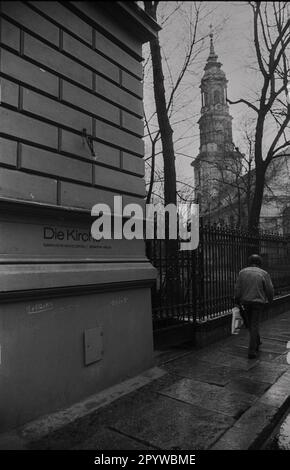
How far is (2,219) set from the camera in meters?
4.36

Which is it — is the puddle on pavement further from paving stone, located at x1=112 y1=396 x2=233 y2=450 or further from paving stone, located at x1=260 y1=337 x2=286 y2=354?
paving stone, located at x1=260 y1=337 x2=286 y2=354

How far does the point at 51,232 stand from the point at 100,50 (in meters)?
2.80

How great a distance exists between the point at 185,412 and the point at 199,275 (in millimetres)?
3807

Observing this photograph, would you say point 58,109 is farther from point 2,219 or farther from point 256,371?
point 256,371

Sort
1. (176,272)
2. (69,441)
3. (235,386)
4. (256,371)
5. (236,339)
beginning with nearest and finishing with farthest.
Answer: (69,441), (235,386), (256,371), (176,272), (236,339)

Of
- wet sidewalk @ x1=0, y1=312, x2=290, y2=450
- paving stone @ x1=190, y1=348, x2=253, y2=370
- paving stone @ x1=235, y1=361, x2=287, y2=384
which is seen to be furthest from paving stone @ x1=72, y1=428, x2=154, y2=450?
paving stone @ x1=190, y1=348, x2=253, y2=370

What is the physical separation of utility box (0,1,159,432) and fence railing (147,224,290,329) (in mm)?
1011

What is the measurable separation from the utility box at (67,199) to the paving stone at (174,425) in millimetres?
911

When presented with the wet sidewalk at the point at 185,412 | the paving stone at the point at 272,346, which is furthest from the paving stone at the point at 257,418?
the paving stone at the point at 272,346

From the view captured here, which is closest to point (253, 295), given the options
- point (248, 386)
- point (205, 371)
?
point (205, 371)

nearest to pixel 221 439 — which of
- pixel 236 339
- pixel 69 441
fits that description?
pixel 69 441

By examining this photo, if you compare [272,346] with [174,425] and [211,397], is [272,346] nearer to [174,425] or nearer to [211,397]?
[211,397]

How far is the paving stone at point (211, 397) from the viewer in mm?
4916

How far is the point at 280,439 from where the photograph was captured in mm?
4309
